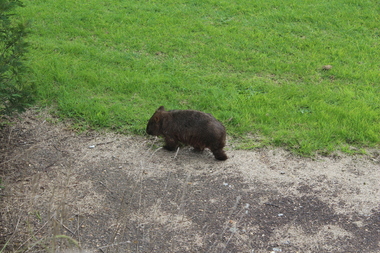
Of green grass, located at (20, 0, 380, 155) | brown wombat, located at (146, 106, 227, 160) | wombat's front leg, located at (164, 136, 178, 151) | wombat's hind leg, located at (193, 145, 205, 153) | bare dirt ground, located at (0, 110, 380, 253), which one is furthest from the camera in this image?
green grass, located at (20, 0, 380, 155)

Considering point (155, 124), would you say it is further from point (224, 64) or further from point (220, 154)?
point (224, 64)

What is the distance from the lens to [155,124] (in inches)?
253

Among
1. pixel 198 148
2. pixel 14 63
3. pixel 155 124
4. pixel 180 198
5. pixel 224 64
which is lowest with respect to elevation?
pixel 180 198

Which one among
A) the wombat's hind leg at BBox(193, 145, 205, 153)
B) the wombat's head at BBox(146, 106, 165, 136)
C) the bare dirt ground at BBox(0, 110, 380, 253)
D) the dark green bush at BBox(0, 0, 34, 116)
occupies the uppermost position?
the dark green bush at BBox(0, 0, 34, 116)

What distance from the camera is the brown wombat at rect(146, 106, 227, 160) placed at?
5977mm

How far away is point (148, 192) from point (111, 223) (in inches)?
27.8

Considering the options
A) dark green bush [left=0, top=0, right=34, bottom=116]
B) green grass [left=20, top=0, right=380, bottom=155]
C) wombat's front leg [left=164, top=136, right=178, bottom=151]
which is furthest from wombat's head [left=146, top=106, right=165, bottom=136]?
dark green bush [left=0, top=0, right=34, bottom=116]

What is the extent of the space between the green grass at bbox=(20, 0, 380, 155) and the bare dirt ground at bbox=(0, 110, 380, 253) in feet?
1.90

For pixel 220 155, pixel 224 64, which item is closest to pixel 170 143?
pixel 220 155

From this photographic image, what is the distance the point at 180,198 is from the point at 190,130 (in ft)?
3.60

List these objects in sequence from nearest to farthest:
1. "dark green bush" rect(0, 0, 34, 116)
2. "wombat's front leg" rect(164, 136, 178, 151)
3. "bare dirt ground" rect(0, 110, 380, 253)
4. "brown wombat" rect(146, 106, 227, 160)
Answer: "bare dirt ground" rect(0, 110, 380, 253)
"dark green bush" rect(0, 0, 34, 116)
"brown wombat" rect(146, 106, 227, 160)
"wombat's front leg" rect(164, 136, 178, 151)

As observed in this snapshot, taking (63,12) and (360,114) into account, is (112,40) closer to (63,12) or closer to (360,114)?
(63,12)

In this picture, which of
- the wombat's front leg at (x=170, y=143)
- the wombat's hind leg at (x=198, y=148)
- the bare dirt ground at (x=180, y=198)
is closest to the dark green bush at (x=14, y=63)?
the bare dirt ground at (x=180, y=198)

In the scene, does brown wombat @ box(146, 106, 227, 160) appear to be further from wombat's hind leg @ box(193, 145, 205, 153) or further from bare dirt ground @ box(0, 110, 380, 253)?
bare dirt ground @ box(0, 110, 380, 253)
